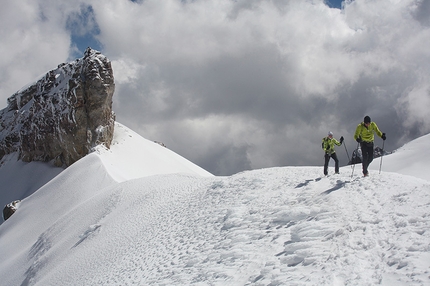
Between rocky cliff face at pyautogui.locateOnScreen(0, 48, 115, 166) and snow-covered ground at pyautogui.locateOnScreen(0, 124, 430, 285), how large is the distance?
26018 millimetres

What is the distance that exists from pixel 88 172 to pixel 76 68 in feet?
78.0

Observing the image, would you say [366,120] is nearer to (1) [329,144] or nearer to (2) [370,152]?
(2) [370,152]

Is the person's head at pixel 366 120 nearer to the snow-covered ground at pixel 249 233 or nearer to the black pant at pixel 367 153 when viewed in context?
the black pant at pixel 367 153

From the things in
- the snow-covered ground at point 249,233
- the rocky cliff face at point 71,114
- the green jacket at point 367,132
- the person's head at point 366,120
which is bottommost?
the snow-covered ground at point 249,233

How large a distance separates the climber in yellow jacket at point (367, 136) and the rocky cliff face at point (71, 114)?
4505cm

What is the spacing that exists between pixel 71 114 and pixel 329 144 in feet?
156

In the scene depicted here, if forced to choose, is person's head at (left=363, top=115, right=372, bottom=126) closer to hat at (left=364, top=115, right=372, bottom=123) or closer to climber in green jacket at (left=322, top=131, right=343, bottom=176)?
hat at (left=364, top=115, right=372, bottom=123)

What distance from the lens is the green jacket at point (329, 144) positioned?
17.1 meters

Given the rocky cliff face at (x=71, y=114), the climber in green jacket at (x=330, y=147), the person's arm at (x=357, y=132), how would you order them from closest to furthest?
1. the person's arm at (x=357, y=132)
2. the climber in green jacket at (x=330, y=147)
3. the rocky cliff face at (x=71, y=114)

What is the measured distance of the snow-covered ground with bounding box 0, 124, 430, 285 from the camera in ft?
27.4

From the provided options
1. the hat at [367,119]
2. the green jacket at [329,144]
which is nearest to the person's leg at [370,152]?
the hat at [367,119]

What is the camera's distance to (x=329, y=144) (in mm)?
17234

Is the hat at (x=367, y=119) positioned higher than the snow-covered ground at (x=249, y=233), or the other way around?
the hat at (x=367, y=119)

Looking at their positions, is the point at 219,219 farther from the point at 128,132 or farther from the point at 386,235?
the point at 128,132
